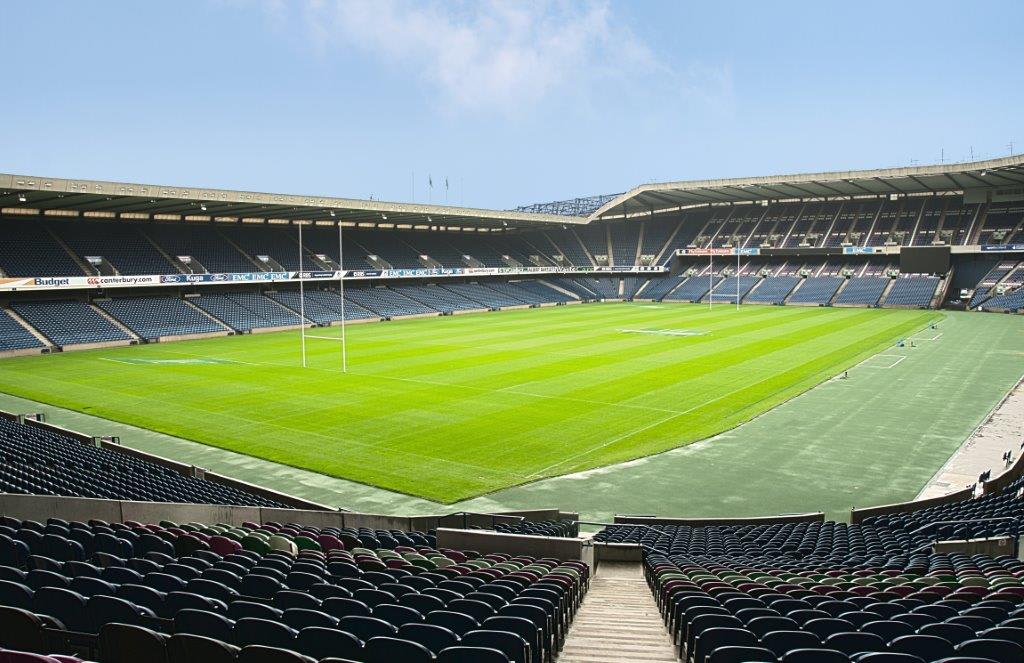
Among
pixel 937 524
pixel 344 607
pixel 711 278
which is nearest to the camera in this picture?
pixel 344 607

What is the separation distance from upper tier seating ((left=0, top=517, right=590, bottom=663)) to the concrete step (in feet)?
0.88

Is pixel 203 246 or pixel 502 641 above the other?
Result: pixel 203 246

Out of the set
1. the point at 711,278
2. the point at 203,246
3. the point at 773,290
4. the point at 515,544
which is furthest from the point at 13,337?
the point at 773,290

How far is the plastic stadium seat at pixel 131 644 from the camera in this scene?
4.55 meters

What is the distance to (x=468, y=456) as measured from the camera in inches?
899

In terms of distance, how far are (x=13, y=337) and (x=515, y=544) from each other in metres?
45.9

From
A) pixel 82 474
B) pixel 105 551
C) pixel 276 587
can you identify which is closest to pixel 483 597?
pixel 276 587

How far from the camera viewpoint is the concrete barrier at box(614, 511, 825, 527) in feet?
56.2

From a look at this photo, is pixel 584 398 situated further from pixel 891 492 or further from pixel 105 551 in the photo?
pixel 105 551

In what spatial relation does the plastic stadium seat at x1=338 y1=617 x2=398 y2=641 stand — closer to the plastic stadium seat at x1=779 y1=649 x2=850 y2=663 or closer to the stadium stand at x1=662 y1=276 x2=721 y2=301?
the plastic stadium seat at x1=779 y1=649 x2=850 y2=663

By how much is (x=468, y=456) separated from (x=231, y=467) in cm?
700

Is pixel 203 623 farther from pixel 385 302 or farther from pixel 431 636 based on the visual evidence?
pixel 385 302

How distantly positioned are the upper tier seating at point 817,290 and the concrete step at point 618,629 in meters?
76.5

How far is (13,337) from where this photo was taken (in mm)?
46812
